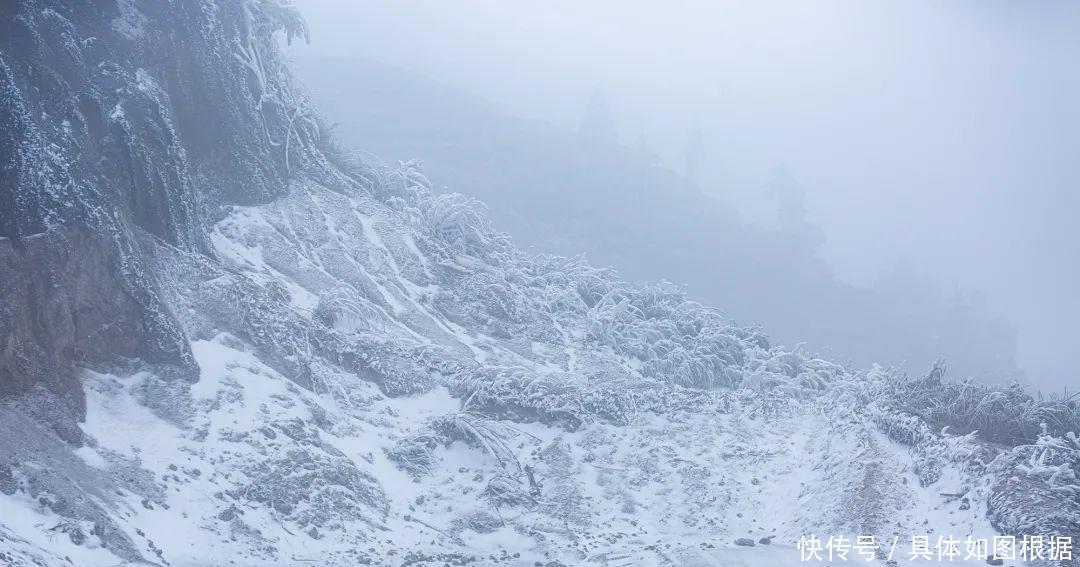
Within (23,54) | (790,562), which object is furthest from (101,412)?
(790,562)

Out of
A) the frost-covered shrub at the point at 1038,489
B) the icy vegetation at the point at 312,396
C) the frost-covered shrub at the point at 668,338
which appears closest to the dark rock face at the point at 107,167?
the icy vegetation at the point at 312,396

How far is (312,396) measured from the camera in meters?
20.9

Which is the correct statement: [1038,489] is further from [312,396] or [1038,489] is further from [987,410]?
[312,396]

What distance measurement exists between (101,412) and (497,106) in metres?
57.3

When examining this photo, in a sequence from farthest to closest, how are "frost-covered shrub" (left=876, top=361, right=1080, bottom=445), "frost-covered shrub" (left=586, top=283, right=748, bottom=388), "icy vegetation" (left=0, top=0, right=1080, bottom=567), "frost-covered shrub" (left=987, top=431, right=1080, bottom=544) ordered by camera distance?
"frost-covered shrub" (left=586, top=283, right=748, bottom=388), "frost-covered shrub" (left=876, top=361, right=1080, bottom=445), "frost-covered shrub" (left=987, top=431, right=1080, bottom=544), "icy vegetation" (left=0, top=0, right=1080, bottom=567)

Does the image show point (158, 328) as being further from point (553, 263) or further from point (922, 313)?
point (922, 313)

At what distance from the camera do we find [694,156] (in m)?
69.2

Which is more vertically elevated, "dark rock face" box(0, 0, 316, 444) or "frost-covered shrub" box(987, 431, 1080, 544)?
"dark rock face" box(0, 0, 316, 444)

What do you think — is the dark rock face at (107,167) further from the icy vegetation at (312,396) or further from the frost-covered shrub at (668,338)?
the frost-covered shrub at (668,338)

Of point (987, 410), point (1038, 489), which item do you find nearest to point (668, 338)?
point (987, 410)

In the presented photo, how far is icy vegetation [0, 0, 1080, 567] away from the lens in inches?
603

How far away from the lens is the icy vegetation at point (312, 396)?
50.3 ft

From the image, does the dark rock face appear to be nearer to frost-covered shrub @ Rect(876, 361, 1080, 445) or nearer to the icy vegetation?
the icy vegetation

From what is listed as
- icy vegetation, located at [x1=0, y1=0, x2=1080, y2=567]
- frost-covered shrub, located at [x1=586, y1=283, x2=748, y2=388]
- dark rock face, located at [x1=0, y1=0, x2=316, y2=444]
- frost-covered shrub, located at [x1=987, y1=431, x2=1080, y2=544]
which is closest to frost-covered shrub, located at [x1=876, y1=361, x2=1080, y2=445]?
icy vegetation, located at [x1=0, y1=0, x2=1080, y2=567]
